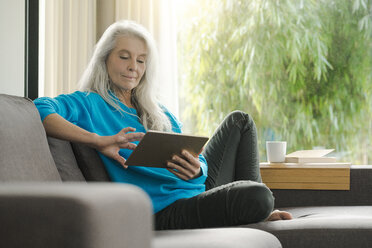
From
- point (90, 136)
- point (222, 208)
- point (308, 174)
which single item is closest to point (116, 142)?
point (90, 136)

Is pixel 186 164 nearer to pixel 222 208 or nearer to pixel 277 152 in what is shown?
pixel 222 208

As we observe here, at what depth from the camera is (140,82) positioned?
216 centimetres

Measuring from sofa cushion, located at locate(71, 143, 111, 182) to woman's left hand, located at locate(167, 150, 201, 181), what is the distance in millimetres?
247

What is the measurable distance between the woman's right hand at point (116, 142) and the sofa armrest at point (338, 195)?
127 centimetres

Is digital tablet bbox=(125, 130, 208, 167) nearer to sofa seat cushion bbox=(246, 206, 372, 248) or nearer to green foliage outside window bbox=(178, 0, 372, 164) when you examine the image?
sofa seat cushion bbox=(246, 206, 372, 248)

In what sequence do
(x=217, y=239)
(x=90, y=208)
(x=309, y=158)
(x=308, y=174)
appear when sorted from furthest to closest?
(x=309, y=158) < (x=308, y=174) < (x=217, y=239) < (x=90, y=208)

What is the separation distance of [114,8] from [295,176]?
1773mm

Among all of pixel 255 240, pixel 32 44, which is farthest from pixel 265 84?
pixel 255 240

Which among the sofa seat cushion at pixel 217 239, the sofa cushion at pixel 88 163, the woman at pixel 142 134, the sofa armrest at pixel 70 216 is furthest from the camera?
the sofa cushion at pixel 88 163

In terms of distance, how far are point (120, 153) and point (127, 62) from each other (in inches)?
17.4

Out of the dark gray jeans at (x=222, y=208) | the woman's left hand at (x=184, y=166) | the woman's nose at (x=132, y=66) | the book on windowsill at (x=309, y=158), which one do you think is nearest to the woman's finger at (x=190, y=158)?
the woman's left hand at (x=184, y=166)

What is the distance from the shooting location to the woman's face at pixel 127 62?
2.04 meters

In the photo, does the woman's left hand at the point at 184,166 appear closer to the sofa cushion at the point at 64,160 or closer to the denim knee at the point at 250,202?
the denim knee at the point at 250,202

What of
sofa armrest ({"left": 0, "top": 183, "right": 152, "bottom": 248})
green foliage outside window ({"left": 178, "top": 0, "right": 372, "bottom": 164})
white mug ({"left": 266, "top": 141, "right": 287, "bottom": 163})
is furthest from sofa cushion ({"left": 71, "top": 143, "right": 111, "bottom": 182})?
green foliage outside window ({"left": 178, "top": 0, "right": 372, "bottom": 164})
